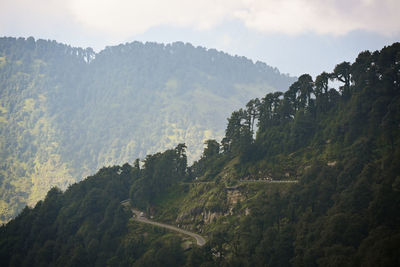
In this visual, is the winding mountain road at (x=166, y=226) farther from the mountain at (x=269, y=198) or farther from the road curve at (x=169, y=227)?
the mountain at (x=269, y=198)

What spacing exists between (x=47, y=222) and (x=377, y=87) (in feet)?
348

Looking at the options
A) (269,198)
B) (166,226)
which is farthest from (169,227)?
(269,198)

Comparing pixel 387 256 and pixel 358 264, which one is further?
pixel 358 264

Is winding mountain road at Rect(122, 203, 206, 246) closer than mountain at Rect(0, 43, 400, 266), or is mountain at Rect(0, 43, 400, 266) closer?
mountain at Rect(0, 43, 400, 266)

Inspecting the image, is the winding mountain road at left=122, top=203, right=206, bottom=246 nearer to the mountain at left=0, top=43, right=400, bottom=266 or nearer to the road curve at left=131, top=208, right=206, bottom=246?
the road curve at left=131, top=208, right=206, bottom=246

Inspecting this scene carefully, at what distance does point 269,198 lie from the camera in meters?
77.6

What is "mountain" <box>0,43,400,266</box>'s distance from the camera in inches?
2405

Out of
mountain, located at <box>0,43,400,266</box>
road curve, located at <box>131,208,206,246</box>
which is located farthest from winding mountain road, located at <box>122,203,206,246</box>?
mountain, located at <box>0,43,400,266</box>

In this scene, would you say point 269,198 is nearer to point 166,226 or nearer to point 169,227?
point 169,227

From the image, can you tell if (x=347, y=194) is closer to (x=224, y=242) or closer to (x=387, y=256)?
(x=387, y=256)

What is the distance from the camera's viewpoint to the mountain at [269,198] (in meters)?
61.1

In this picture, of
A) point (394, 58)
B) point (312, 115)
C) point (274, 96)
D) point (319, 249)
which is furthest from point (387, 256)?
point (274, 96)

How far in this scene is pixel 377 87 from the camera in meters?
82.5

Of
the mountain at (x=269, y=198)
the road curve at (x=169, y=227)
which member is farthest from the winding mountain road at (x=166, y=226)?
the mountain at (x=269, y=198)
